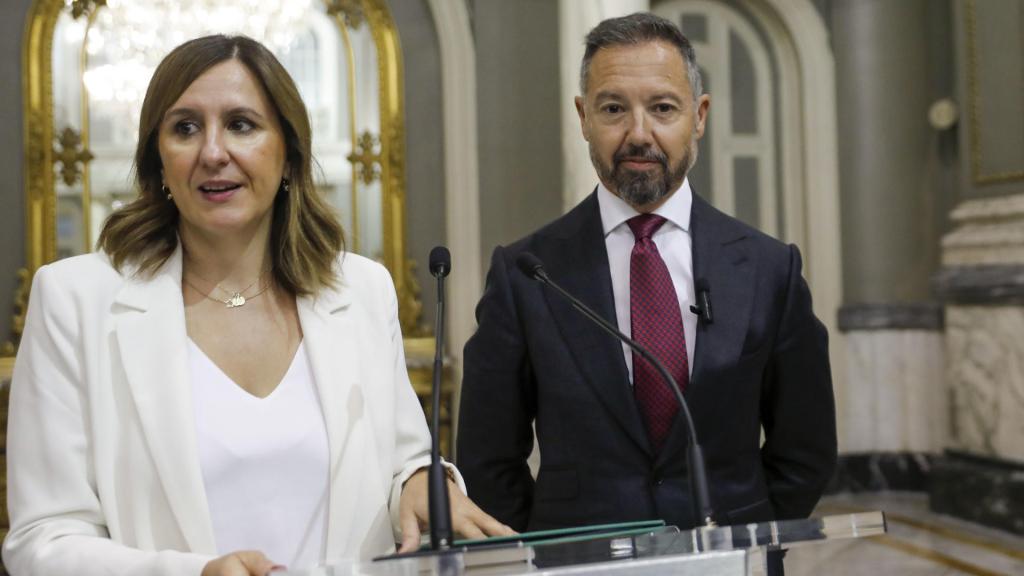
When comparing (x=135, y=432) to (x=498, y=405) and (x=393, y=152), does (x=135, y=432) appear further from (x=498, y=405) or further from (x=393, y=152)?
(x=393, y=152)

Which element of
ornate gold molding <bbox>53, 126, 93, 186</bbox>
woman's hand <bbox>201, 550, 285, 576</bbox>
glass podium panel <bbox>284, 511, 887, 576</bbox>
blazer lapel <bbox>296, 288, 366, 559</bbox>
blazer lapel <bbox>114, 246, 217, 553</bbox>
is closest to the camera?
glass podium panel <bbox>284, 511, 887, 576</bbox>

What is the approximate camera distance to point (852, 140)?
7258 mm

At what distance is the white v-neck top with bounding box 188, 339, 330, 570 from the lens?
5.59 feet

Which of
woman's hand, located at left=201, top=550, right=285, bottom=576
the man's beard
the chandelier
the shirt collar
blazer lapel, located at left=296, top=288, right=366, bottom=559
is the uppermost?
the chandelier

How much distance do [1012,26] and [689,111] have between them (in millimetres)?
4629

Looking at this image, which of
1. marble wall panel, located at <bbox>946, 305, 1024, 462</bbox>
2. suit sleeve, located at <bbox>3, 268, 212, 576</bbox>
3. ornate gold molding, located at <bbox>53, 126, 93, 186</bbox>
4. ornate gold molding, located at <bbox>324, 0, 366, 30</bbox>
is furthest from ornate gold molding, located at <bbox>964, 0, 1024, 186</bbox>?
suit sleeve, located at <bbox>3, 268, 212, 576</bbox>

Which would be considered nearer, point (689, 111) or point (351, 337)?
point (351, 337)

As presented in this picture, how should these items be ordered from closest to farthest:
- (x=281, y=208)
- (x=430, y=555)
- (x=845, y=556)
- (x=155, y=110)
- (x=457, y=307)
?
(x=430, y=555), (x=155, y=110), (x=281, y=208), (x=845, y=556), (x=457, y=307)

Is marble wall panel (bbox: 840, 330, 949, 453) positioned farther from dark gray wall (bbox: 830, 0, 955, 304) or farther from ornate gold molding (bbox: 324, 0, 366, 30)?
ornate gold molding (bbox: 324, 0, 366, 30)

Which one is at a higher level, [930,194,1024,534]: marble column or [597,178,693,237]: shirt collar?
[597,178,693,237]: shirt collar

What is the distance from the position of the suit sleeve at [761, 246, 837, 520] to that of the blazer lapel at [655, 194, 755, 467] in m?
0.10

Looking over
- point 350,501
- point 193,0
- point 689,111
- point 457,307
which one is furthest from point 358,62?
point 350,501

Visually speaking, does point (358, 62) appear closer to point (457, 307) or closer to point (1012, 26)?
point (457, 307)

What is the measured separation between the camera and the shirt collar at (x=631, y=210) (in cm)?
223
